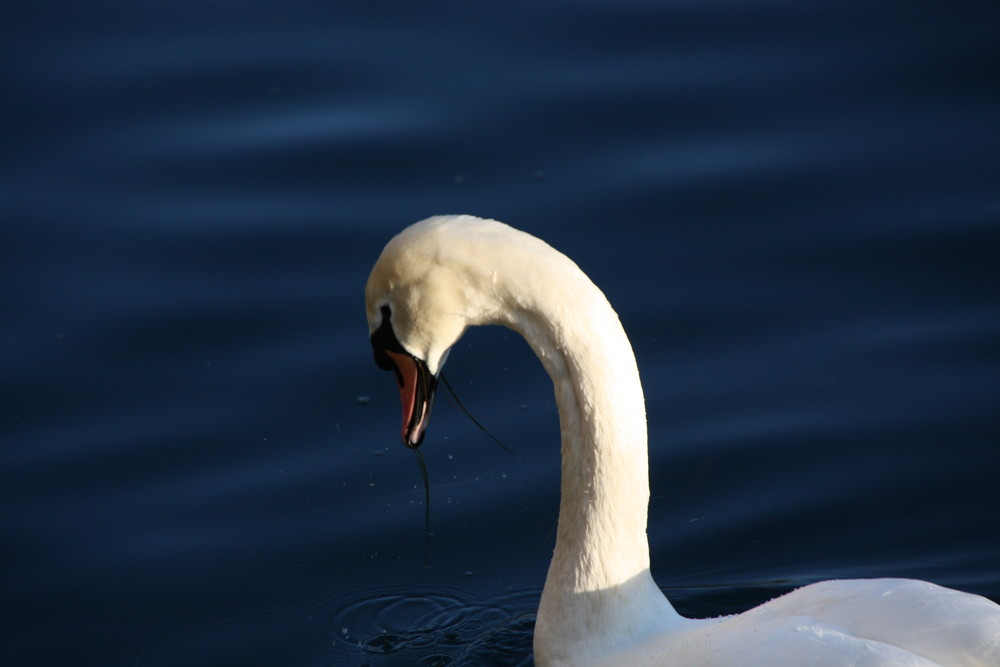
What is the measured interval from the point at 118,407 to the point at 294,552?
3.56 ft

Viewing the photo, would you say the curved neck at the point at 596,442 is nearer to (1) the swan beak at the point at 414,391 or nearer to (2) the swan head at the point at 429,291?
(2) the swan head at the point at 429,291

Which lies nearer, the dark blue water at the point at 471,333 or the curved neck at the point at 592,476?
the curved neck at the point at 592,476

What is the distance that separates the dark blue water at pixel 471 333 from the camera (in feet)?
17.0

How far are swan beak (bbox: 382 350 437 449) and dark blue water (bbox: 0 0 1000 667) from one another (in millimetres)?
845

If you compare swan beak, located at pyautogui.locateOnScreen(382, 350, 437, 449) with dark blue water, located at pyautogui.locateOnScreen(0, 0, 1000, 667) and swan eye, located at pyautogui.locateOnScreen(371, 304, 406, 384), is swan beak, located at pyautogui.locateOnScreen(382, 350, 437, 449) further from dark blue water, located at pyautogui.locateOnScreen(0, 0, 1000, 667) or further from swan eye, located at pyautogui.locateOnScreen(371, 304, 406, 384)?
dark blue water, located at pyautogui.locateOnScreen(0, 0, 1000, 667)

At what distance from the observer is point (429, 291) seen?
3980 millimetres

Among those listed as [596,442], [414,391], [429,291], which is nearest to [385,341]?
[414,391]

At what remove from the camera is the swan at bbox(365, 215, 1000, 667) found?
137 inches

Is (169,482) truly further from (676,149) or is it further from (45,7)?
(45,7)

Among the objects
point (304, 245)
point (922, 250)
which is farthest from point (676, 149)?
point (304, 245)

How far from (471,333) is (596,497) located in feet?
6.98

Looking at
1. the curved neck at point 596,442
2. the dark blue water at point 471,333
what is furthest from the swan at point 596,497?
the dark blue water at point 471,333

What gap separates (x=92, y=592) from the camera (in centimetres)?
508

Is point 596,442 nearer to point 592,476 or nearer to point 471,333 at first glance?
point 592,476
